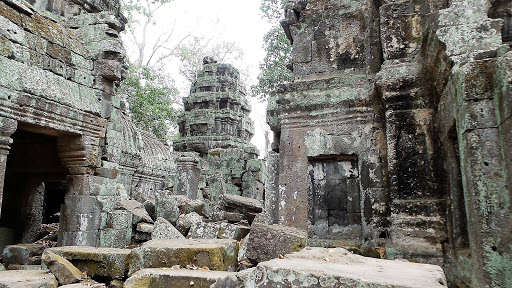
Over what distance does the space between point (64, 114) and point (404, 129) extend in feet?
14.5

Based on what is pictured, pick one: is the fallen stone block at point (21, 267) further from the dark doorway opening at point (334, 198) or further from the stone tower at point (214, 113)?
the stone tower at point (214, 113)

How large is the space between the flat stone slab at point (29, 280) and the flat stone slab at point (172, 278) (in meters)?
0.82

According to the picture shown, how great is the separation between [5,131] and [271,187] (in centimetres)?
358

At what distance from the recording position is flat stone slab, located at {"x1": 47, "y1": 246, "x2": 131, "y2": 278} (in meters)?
3.40

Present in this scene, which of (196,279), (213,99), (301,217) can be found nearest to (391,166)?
(301,217)

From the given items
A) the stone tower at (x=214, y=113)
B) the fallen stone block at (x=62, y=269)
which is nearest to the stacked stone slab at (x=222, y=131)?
the stone tower at (x=214, y=113)

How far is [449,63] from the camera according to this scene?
135 inches

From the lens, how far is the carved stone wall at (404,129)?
2.83 meters

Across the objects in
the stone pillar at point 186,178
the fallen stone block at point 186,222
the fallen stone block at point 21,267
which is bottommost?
the fallen stone block at point 21,267

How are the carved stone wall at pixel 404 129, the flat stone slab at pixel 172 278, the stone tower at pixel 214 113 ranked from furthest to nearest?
the stone tower at pixel 214 113
the carved stone wall at pixel 404 129
the flat stone slab at pixel 172 278

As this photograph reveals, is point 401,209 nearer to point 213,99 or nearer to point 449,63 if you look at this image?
point 449,63

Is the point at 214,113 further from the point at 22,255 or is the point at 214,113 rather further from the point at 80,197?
the point at 22,255

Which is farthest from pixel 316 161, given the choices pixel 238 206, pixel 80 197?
pixel 80 197

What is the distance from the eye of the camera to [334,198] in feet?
A: 16.4
